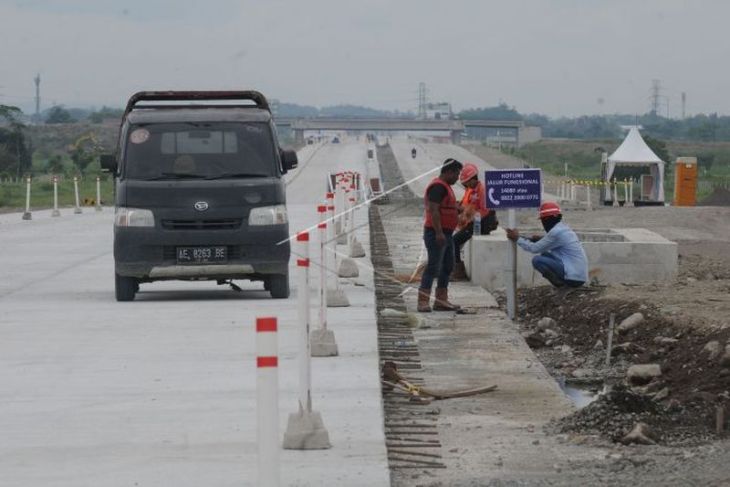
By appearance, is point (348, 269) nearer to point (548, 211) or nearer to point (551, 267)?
point (551, 267)

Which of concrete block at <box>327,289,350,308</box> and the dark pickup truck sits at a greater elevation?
the dark pickup truck

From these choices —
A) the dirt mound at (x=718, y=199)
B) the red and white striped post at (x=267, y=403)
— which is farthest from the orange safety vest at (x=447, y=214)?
the dirt mound at (x=718, y=199)

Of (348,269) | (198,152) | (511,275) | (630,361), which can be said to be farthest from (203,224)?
(630,361)

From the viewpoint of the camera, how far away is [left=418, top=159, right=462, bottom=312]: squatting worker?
19.0 metres

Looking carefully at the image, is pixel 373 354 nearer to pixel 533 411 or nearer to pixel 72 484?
pixel 533 411

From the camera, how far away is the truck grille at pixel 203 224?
65.2 feet

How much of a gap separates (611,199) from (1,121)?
6100cm

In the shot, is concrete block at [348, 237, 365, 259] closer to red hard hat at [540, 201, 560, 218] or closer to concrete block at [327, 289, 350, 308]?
red hard hat at [540, 201, 560, 218]

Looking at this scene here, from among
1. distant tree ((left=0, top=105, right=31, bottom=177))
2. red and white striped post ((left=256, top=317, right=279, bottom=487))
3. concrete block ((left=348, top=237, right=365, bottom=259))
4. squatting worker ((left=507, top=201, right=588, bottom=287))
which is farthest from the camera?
distant tree ((left=0, top=105, right=31, bottom=177))

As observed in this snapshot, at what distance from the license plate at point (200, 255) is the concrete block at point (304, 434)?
31.8ft

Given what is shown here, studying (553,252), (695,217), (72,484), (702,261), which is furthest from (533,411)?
(695,217)

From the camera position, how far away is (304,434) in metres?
10.2

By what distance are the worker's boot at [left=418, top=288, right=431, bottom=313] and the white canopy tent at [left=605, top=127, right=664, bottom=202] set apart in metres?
37.0

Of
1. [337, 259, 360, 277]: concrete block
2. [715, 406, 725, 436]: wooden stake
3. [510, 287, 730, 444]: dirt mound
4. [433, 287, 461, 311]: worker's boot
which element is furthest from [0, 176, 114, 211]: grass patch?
[715, 406, 725, 436]: wooden stake
